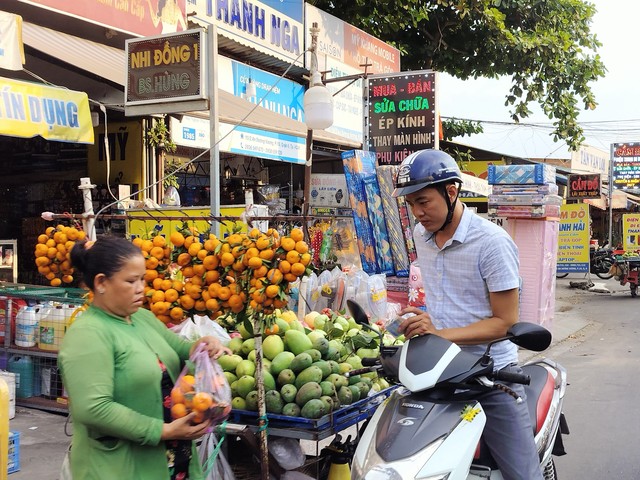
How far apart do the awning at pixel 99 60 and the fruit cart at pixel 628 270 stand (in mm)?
10975

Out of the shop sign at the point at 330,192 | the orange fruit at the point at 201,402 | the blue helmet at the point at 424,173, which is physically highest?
the shop sign at the point at 330,192

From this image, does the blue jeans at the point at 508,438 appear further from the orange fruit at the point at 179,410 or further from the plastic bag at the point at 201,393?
the orange fruit at the point at 179,410

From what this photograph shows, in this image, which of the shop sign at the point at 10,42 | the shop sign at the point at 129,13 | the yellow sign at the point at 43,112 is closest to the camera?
the yellow sign at the point at 43,112

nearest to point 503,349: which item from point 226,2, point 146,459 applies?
point 146,459

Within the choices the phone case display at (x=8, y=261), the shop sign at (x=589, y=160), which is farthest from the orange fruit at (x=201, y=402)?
the shop sign at (x=589, y=160)

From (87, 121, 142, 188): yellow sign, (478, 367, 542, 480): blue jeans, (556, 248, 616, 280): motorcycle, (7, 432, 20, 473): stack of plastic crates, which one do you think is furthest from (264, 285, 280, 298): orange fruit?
(556, 248, 616, 280): motorcycle

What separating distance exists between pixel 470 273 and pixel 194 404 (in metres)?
1.26

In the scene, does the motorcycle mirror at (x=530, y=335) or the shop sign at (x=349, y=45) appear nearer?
the motorcycle mirror at (x=530, y=335)

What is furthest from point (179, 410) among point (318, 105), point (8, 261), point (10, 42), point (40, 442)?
point (8, 261)

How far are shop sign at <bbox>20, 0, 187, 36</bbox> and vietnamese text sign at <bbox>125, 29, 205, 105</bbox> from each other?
322cm

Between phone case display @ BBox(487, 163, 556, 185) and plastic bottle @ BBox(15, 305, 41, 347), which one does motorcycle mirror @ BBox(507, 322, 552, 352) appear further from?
phone case display @ BBox(487, 163, 556, 185)

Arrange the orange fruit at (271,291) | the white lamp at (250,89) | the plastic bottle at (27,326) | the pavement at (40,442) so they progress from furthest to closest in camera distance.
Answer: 1. the white lamp at (250,89)
2. the plastic bottle at (27,326)
3. the pavement at (40,442)
4. the orange fruit at (271,291)

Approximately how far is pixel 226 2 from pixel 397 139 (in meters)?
4.39

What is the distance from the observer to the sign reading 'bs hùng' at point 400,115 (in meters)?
7.80
